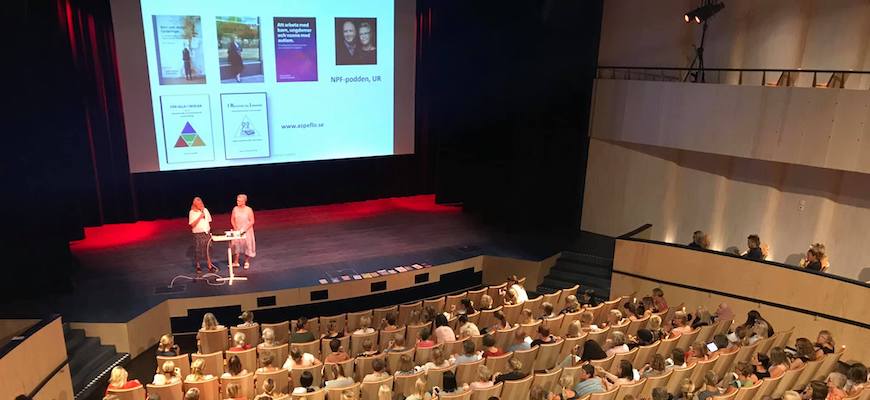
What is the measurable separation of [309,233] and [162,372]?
529 cm

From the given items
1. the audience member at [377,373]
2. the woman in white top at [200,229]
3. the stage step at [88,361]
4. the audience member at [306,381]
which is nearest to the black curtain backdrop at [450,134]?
the woman in white top at [200,229]

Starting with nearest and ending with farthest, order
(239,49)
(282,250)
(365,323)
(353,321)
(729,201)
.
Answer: (365,323) → (353,321) → (239,49) → (282,250) → (729,201)

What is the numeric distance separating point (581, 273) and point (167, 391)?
6835 mm

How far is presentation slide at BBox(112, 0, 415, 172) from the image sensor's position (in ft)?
30.8

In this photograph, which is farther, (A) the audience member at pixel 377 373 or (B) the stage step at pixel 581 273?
(B) the stage step at pixel 581 273

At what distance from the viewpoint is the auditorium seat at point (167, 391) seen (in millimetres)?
5258

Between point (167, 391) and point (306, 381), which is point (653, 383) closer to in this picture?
point (306, 381)

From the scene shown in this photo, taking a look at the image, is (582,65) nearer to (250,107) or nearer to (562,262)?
(562,262)

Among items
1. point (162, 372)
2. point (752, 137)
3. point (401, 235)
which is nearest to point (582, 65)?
point (752, 137)

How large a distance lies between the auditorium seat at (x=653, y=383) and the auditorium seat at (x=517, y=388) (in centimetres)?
101

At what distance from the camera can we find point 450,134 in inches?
481

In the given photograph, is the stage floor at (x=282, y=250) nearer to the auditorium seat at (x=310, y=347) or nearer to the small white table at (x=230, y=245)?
the small white table at (x=230, y=245)

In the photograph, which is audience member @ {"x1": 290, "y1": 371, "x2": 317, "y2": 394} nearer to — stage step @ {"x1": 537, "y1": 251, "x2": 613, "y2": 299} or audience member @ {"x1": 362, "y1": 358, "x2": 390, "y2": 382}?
audience member @ {"x1": 362, "y1": 358, "x2": 390, "y2": 382}

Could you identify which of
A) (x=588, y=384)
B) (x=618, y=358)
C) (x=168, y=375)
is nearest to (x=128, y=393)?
(x=168, y=375)
